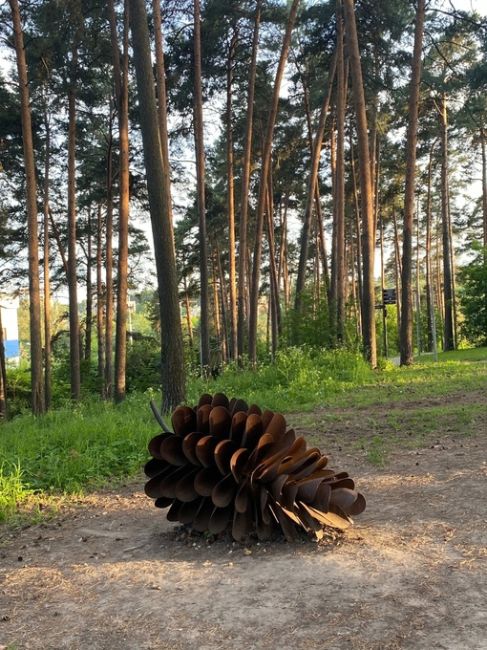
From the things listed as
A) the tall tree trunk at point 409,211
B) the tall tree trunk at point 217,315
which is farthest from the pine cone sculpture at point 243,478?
the tall tree trunk at point 217,315

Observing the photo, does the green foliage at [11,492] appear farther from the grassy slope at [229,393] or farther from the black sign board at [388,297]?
the black sign board at [388,297]

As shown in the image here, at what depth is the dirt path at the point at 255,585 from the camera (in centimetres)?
226

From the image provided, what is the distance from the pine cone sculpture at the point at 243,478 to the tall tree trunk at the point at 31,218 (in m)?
11.2

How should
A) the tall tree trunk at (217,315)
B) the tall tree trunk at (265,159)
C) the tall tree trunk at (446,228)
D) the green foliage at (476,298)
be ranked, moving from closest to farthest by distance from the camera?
the tall tree trunk at (265,159) < the green foliage at (476,298) < the tall tree trunk at (446,228) < the tall tree trunk at (217,315)

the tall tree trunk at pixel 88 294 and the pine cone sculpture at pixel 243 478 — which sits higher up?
the tall tree trunk at pixel 88 294

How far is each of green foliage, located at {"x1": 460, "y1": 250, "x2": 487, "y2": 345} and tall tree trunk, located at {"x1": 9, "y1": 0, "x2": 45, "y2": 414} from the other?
21.2 m

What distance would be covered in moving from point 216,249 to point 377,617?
34.6 metres

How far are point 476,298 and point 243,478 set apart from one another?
2757cm

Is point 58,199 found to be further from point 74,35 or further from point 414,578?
point 414,578

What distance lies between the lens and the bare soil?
2264mm

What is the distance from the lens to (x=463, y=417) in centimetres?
693

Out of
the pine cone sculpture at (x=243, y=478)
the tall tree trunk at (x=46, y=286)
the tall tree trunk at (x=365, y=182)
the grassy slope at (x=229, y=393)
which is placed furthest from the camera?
the tall tree trunk at (x=46, y=286)

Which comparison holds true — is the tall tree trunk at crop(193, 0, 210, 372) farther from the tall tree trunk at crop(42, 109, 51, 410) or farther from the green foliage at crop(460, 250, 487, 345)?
the green foliage at crop(460, 250, 487, 345)

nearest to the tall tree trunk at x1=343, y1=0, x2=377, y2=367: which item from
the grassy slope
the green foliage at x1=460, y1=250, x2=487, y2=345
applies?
the grassy slope
